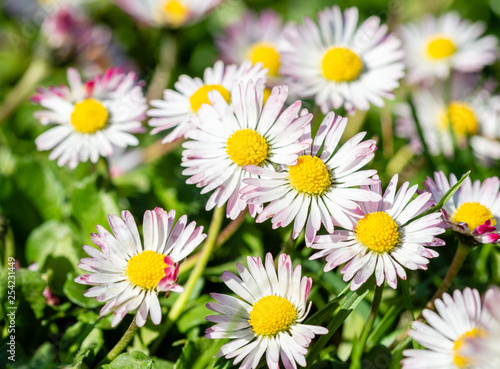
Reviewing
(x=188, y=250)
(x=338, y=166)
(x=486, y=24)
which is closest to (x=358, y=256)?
(x=338, y=166)

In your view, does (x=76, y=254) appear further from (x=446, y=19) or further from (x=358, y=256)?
(x=446, y=19)

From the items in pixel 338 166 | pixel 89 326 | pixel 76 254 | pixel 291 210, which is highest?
pixel 338 166

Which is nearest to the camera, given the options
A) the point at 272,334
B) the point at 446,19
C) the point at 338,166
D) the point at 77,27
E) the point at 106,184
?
the point at 272,334

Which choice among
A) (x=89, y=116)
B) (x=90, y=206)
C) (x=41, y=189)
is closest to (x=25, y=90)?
(x=41, y=189)

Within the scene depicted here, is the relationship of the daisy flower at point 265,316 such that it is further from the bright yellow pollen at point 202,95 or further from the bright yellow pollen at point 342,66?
the bright yellow pollen at point 342,66

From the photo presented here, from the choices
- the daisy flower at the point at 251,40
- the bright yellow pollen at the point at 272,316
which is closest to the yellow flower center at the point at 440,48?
the daisy flower at the point at 251,40

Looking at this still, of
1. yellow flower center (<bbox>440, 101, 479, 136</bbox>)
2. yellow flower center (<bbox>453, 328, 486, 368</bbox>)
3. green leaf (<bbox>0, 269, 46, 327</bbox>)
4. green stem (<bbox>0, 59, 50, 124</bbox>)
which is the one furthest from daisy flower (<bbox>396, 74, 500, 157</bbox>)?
green stem (<bbox>0, 59, 50, 124</bbox>)
